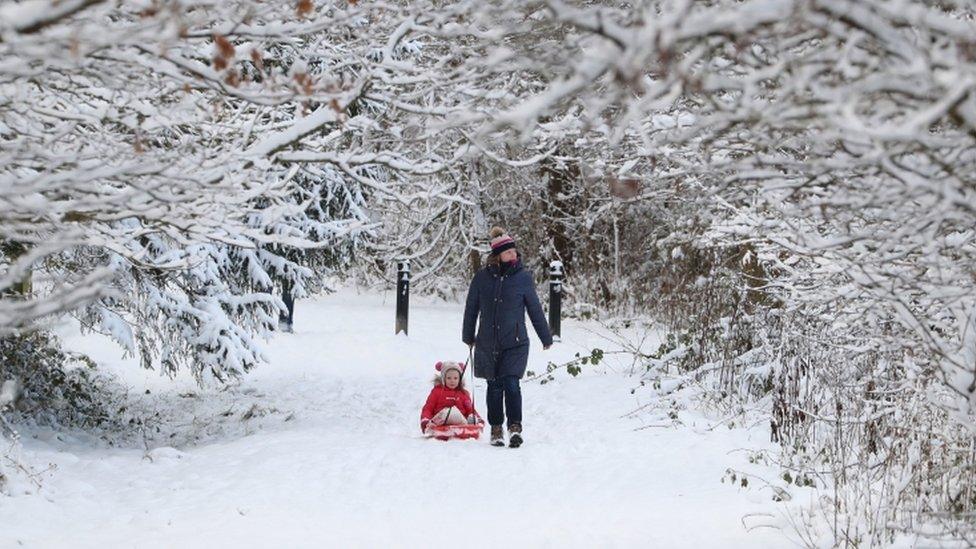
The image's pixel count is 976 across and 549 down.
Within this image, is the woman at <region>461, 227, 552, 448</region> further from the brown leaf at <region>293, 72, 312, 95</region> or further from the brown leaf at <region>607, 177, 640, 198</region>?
the brown leaf at <region>293, 72, 312, 95</region>

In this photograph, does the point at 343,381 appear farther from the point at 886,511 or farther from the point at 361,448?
the point at 886,511

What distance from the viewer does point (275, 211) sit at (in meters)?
5.42

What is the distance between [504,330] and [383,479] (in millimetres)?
1977

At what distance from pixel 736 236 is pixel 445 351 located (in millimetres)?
6279

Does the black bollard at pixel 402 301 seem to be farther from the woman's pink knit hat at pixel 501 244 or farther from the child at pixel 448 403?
the woman's pink knit hat at pixel 501 244

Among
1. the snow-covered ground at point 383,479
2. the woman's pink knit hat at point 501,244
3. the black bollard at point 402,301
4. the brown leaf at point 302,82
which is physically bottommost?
the snow-covered ground at point 383,479

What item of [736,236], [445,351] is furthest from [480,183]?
[736,236]

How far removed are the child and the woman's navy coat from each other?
0.21 meters

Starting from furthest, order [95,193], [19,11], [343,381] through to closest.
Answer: [343,381]
[95,193]
[19,11]

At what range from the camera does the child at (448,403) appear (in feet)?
30.7

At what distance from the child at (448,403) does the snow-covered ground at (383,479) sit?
10.6 inches

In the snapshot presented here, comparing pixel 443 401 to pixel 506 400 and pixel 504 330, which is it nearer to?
pixel 506 400

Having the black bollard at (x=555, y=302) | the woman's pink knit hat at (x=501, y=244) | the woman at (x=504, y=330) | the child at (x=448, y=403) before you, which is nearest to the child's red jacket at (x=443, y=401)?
the child at (x=448, y=403)

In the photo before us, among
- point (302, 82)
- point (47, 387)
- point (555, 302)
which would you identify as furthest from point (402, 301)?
point (302, 82)
